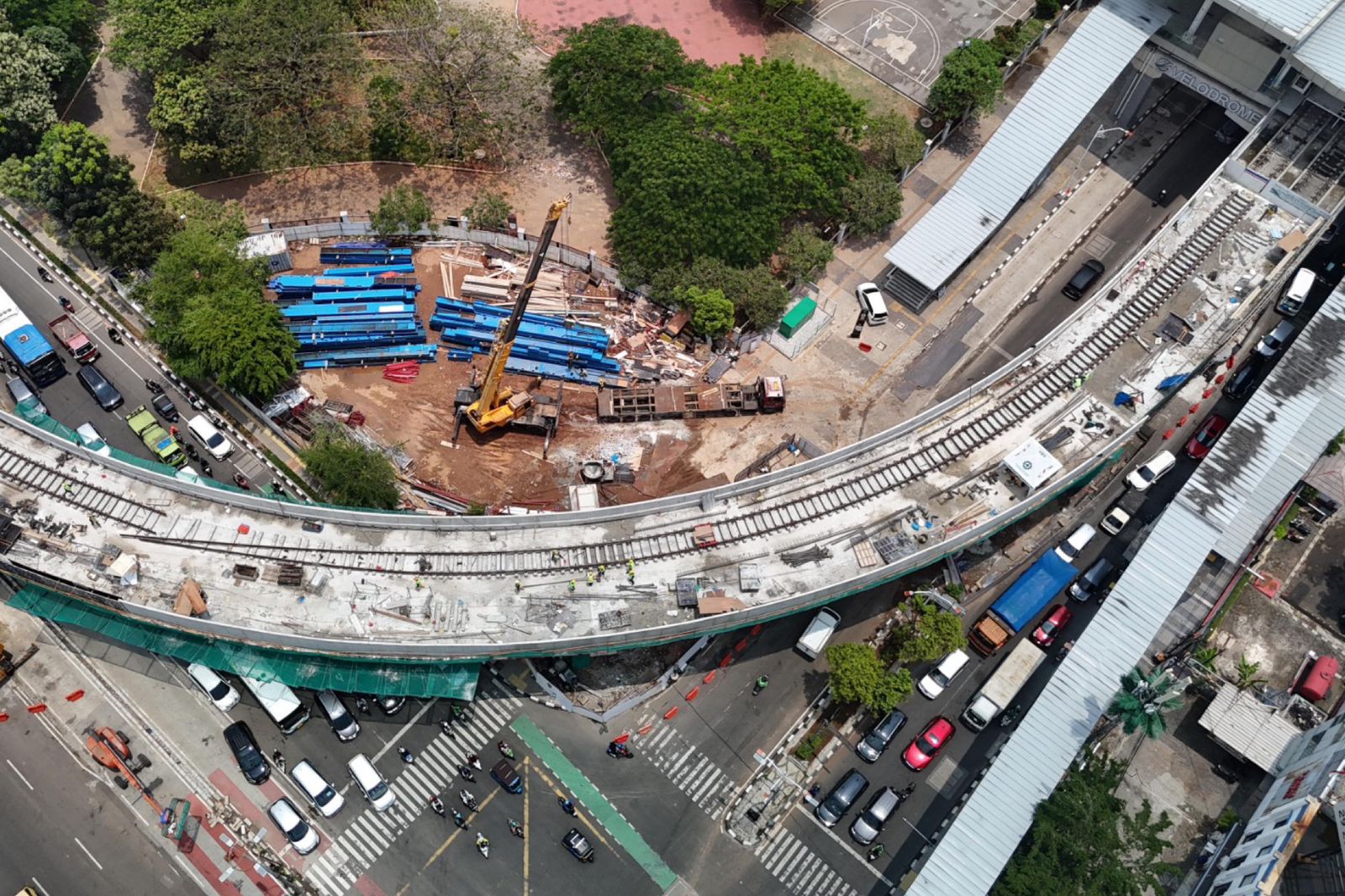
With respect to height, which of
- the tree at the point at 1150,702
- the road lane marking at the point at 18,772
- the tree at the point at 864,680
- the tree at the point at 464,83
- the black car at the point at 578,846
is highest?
the tree at the point at 464,83

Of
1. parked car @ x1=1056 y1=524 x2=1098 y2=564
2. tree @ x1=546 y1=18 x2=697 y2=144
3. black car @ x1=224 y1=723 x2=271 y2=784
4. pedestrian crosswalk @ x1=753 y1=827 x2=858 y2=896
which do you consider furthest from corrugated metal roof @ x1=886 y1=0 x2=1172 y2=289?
black car @ x1=224 y1=723 x2=271 y2=784

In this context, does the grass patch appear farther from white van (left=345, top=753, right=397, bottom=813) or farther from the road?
the road

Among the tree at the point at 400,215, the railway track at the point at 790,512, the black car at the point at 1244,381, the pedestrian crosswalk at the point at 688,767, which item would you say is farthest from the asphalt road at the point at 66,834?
the black car at the point at 1244,381

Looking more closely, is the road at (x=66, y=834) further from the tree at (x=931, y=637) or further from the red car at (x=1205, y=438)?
the red car at (x=1205, y=438)

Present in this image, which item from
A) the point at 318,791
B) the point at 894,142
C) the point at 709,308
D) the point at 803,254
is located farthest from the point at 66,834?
the point at 894,142

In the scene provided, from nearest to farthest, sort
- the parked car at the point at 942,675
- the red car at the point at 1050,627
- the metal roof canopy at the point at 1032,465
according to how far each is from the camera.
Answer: the metal roof canopy at the point at 1032,465, the parked car at the point at 942,675, the red car at the point at 1050,627

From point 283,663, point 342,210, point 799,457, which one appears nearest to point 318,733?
point 283,663
